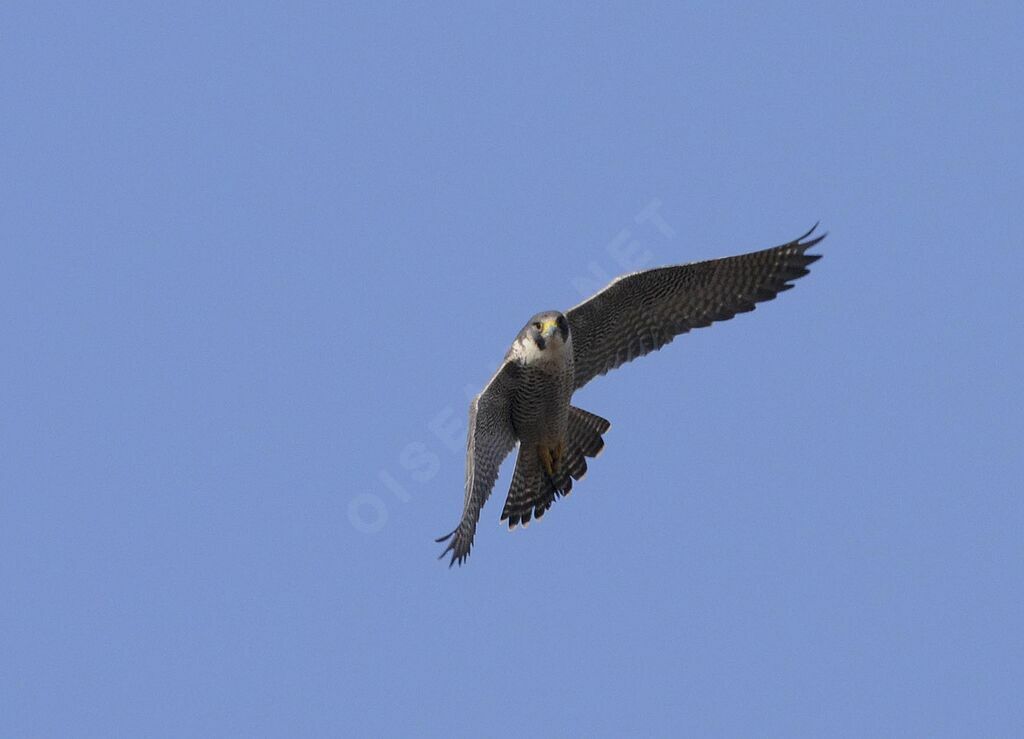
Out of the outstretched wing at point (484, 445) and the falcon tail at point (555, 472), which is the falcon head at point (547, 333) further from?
the falcon tail at point (555, 472)

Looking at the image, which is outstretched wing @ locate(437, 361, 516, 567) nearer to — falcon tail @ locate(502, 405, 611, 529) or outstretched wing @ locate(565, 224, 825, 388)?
falcon tail @ locate(502, 405, 611, 529)

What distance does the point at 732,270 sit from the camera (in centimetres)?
1239

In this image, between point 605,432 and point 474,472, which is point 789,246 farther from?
point 474,472

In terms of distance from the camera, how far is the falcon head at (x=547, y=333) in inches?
462

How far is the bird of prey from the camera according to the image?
39.1ft

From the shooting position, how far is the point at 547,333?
38.5ft

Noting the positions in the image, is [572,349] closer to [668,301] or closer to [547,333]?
[547,333]

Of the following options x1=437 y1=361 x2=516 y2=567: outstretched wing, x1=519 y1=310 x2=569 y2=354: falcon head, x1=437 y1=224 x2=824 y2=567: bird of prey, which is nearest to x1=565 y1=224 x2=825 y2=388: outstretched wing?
x1=437 y1=224 x2=824 y2=567: bird of prey

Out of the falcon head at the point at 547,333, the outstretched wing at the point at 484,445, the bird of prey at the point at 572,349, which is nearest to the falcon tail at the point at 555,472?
the bird of prey at the point at 572,349

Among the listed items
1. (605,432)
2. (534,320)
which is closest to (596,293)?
(534,320)

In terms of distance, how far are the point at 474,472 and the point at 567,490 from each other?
163 centimetres

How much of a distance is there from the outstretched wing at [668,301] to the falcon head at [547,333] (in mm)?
449

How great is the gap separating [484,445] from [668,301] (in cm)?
193

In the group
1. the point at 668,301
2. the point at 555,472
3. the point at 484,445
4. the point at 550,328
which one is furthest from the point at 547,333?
the point at 555,472
